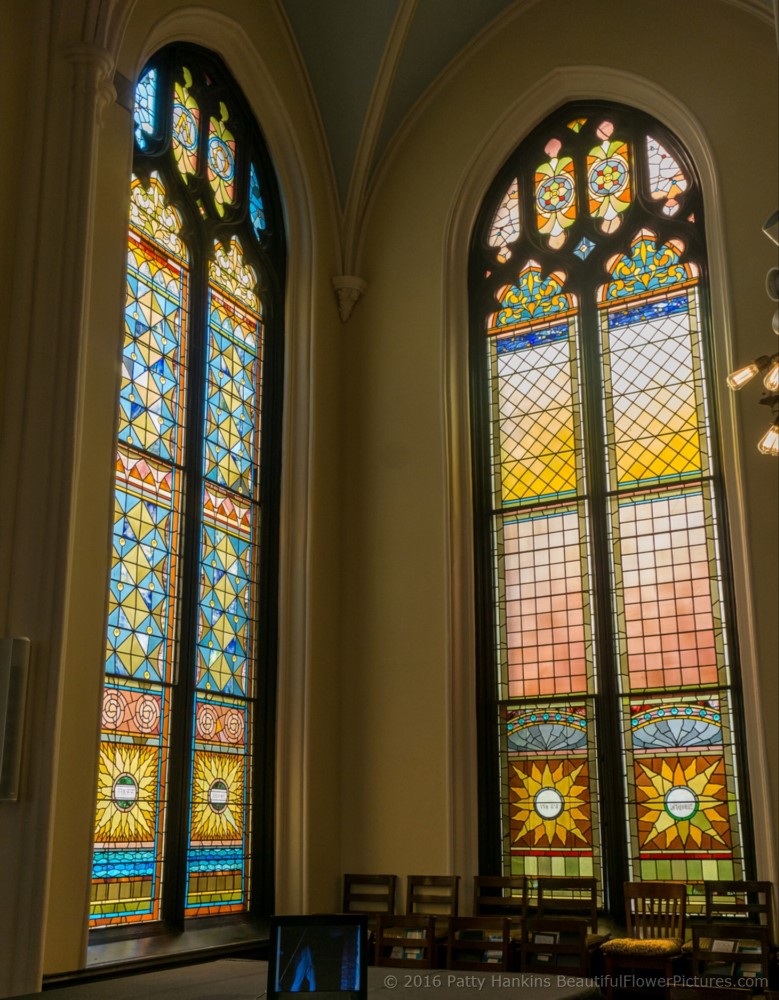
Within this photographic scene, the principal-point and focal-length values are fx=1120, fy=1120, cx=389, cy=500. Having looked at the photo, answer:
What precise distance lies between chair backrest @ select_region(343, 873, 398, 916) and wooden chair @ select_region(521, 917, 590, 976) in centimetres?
126

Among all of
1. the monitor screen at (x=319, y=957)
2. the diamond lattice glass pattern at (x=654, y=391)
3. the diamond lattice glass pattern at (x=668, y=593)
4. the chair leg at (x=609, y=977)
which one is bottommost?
the chair leg at (x=609, y=977)

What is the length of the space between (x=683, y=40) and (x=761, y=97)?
2.82ft

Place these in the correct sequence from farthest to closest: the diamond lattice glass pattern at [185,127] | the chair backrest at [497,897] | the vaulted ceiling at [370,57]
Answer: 1. the vaulted ceiling at [370,57]
2. the diamond lattice glass pattern at [185,127]
3. the chair backrest at [497,897]

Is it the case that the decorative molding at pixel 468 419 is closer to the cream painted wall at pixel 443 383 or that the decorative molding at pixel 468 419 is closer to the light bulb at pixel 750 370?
the cream painted wall at pixel 443 383

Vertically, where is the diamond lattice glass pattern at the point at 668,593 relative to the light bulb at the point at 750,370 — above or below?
below

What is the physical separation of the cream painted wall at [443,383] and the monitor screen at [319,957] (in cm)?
431

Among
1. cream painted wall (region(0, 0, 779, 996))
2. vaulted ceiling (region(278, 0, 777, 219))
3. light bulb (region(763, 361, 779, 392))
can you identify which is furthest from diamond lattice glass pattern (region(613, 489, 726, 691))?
vaulted ceiling (region(278, 0, 777, 219))

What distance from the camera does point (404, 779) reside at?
26.5 feet

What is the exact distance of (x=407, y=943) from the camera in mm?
6816

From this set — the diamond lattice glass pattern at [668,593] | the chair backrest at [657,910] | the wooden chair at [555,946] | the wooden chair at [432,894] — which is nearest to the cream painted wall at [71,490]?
the wooden chair at [432,894]

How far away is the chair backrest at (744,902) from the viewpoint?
664cm

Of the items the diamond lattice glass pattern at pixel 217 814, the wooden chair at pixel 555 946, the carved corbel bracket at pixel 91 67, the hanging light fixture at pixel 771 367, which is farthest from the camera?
the diamond lattice glass pattern at pixel 217 814

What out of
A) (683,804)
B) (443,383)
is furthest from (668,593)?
(443,383)

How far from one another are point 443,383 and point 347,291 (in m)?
1.24
